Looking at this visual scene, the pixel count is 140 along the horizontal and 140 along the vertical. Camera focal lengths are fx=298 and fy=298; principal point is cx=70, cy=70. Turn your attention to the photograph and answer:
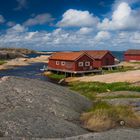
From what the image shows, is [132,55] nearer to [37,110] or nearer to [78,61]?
[78,61]

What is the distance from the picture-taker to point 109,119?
64.6 ft

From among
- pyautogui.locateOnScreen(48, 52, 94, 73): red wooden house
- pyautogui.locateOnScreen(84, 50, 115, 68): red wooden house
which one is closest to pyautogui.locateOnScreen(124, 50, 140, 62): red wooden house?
pyautogui.locateOnScreen(84, 50, 115, 68): red wooden house

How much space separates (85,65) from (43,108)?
49.6 metres

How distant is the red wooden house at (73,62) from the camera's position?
222 feet

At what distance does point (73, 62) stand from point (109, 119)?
158 ft

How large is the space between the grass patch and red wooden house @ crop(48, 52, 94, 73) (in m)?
46.7

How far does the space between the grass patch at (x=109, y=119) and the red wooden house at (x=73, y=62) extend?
46.7m

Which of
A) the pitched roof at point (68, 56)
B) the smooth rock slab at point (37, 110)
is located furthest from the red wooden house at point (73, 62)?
the smooth rock slab at point (37, 110)

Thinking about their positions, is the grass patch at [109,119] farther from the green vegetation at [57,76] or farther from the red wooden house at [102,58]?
the red wooden house at [102,58]

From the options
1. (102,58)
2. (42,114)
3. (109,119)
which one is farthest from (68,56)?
(42,114)

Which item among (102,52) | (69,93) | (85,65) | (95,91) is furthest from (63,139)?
(102,52)

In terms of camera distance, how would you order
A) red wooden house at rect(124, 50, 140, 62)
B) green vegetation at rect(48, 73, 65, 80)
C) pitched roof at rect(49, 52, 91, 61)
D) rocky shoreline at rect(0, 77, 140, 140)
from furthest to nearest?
A: 1. red wooden house at rect(124, 50, 140, 62)
2. pitched roof at rect(49, 52, 91, 61)
3. green vegetation at rect(48, 73, 65, 80)
4. rocky shoreline at rect(0, 77, 140, 140)

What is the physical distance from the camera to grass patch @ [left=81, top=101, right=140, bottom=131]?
1933 centimetres

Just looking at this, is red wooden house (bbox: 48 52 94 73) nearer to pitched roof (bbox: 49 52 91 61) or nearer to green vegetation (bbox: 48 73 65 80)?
pitched roof (bbox: 49 52 91 61)
